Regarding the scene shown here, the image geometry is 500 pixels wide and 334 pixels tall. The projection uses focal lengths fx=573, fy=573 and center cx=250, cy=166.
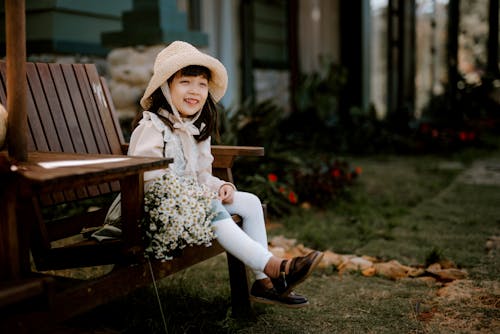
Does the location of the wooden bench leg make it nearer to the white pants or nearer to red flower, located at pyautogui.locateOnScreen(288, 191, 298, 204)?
the white pants

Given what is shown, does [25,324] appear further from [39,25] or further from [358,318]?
[39,25]

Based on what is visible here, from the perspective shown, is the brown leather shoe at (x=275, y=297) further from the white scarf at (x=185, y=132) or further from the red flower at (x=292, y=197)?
the red flower at (x=292, y=197)

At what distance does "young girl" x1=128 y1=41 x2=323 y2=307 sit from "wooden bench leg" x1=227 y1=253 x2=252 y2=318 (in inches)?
9.0

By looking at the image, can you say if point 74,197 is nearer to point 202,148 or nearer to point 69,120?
point 69,120

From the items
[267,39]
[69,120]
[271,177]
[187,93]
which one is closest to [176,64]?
[187,93]

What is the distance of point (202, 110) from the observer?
266 centimetres

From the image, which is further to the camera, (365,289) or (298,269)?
(365,289)

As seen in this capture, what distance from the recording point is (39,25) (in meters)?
5.41

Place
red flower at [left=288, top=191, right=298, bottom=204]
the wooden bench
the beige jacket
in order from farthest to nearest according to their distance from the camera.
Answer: red flower at [left=288, top=191, right=298, bottom=204]
the beige jacket
the wooden bench

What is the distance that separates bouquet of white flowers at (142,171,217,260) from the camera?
2.00 m

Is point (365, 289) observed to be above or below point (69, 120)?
below

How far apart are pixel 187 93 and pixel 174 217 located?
66 cm

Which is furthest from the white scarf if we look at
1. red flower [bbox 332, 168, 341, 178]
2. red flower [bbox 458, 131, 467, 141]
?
red flower [bbox 458, 131, 467, 141]

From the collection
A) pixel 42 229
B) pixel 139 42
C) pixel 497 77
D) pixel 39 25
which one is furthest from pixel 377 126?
pixel 42 229
